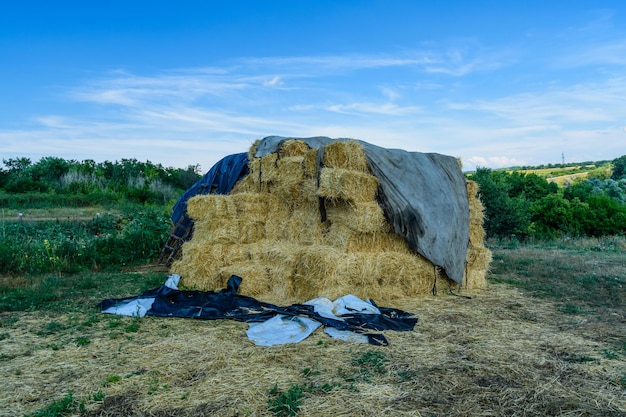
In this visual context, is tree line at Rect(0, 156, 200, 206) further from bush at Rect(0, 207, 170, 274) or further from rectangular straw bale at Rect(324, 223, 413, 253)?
rectangular straw bale at Rect(324, 223, 413, 253)

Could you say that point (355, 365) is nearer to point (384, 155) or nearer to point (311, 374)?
point (311, 374)

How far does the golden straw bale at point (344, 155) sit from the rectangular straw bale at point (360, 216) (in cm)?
60

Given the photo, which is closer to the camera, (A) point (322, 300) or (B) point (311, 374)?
(B) point (311, 374)

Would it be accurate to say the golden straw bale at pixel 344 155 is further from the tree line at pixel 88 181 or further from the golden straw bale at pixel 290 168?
the tree line at pixel 88 181

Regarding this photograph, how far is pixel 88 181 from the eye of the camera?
80.1ft

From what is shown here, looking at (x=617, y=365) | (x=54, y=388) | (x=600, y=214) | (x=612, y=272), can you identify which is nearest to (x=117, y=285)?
(x=54, y=388)

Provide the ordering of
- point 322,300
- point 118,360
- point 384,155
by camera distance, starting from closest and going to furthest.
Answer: point 118,360 < point 322,300 < point 384,155

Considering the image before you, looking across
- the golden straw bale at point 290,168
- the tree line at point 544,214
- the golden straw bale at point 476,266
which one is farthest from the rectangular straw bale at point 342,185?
the tree line at point 544,214

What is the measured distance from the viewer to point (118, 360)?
14.7ft

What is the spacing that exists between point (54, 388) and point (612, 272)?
9462mm

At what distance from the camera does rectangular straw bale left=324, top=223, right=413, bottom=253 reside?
7.27m

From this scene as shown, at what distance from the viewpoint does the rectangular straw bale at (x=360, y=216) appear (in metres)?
7.13

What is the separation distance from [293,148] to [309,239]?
5.76 feet

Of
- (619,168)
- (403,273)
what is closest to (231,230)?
(403,273)
